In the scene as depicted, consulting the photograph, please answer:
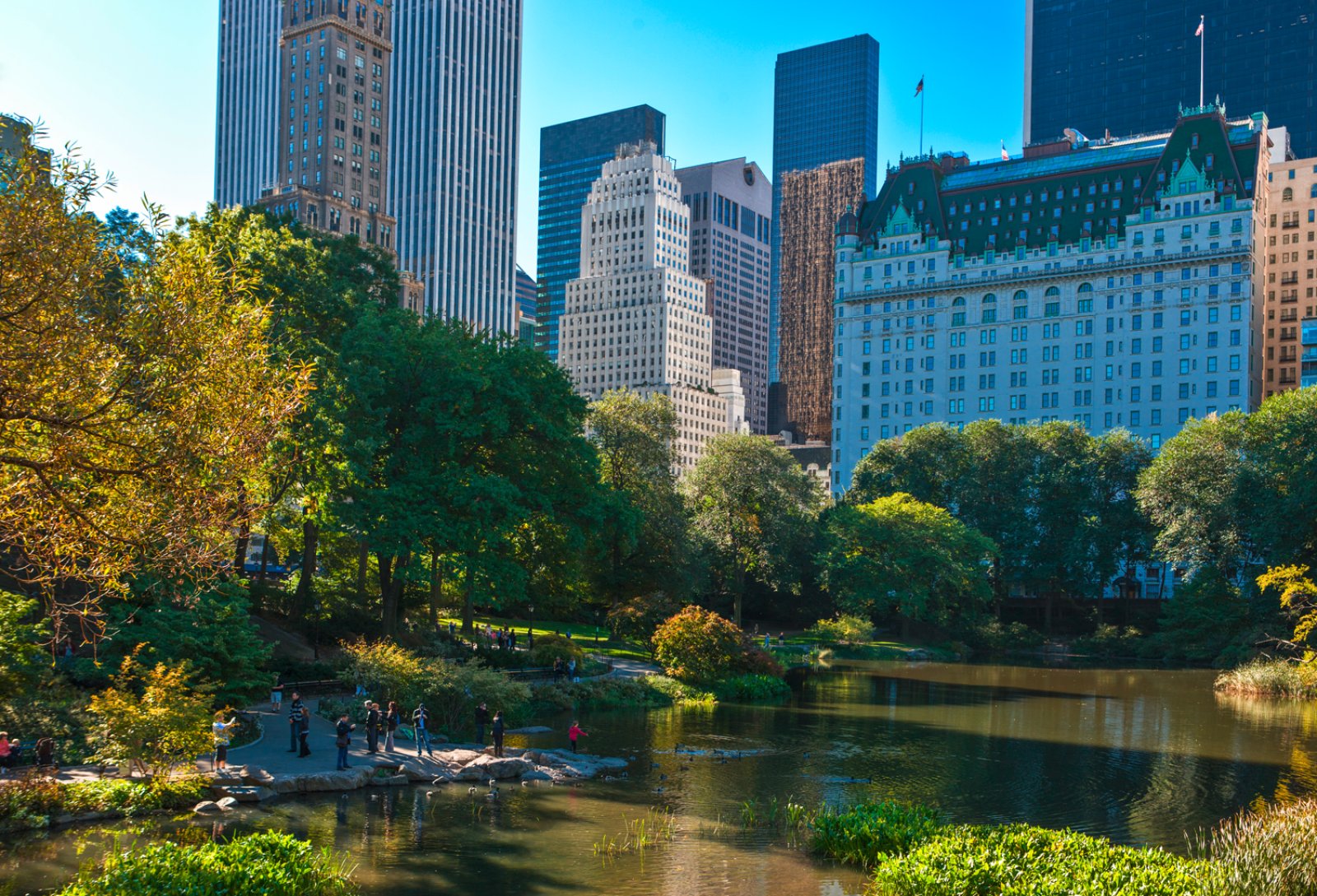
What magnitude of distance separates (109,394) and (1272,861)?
2380 centimetres

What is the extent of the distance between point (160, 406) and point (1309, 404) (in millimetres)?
85713

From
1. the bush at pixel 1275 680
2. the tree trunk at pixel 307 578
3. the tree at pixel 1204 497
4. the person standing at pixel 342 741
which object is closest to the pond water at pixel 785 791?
the person standing at pixel 342 741

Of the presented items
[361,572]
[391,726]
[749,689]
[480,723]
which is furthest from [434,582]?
[391,726]

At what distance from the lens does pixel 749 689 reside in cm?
6203

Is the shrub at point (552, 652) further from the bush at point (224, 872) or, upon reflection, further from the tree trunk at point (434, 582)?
the bush at point (224, 872)

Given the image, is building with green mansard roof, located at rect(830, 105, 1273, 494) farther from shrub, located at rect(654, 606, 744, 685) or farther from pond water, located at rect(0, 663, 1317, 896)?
shrub, located at rect(654, 606, 744, 685)

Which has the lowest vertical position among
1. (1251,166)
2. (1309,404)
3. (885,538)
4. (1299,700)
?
(1299,700)

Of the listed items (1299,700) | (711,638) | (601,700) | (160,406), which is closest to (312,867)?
(160,406)

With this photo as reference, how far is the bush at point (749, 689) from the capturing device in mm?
61688

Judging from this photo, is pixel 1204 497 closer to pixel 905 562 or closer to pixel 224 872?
pixel 905 562

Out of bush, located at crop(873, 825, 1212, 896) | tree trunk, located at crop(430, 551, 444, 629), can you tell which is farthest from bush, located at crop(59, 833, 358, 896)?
tree trunk, located at crop(430, 551, 444, 629)

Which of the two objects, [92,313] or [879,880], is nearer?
[92,313]

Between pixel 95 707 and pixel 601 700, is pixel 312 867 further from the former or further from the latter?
pixel 601 700

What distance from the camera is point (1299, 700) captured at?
6241 cm
